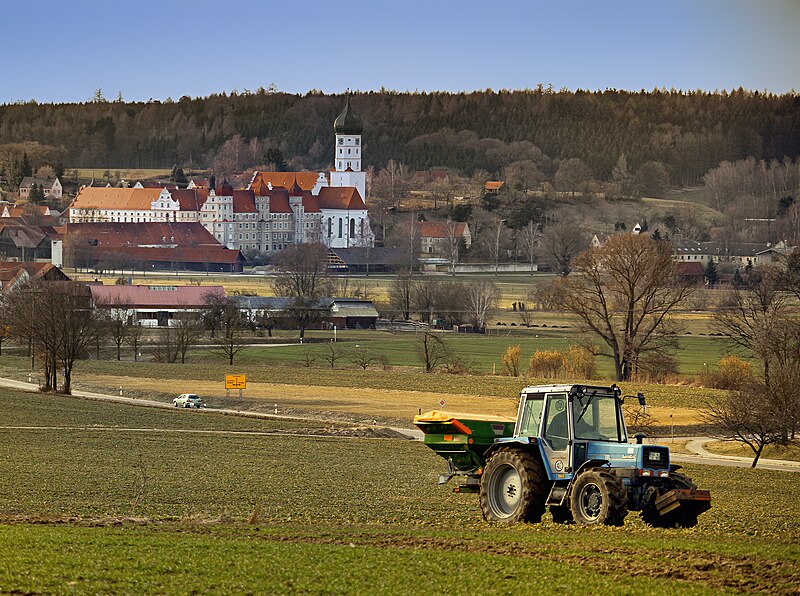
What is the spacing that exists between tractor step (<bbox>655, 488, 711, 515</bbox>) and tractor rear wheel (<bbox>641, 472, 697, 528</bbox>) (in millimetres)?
65

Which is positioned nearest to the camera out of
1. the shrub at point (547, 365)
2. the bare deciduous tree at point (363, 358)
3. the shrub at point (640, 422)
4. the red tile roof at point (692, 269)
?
the shrub at point (640, 422)

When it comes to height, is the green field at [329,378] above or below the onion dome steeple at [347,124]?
below

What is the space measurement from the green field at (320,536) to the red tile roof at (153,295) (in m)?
58.2

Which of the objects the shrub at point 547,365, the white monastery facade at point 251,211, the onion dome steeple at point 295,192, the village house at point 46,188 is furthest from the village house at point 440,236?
the shrub at point 547,365

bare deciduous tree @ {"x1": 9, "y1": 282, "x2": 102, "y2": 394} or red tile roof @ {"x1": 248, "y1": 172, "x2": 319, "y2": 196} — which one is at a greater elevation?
red tile roof @ {"x1": 248, "y1": 172, "x2": 319, "y2": 196}

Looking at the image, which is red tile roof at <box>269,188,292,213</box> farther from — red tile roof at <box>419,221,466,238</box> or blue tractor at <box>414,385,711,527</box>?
blue tractor at <box>414,385,711,527</box>

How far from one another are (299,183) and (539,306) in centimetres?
9061

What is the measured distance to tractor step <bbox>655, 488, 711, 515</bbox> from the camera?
14.6 m

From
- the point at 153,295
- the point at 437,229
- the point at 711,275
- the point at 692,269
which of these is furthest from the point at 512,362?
the point at 437,229

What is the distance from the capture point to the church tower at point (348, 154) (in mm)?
181625

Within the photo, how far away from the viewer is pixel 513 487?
15.9 meters

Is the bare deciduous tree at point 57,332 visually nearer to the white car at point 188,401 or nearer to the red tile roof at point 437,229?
the white car at point 188,401

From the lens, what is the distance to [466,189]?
192 metres

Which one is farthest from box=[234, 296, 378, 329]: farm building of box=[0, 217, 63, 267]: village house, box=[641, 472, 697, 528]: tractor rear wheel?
box=[641, 472, 697, 528]: tractor rear wheel
